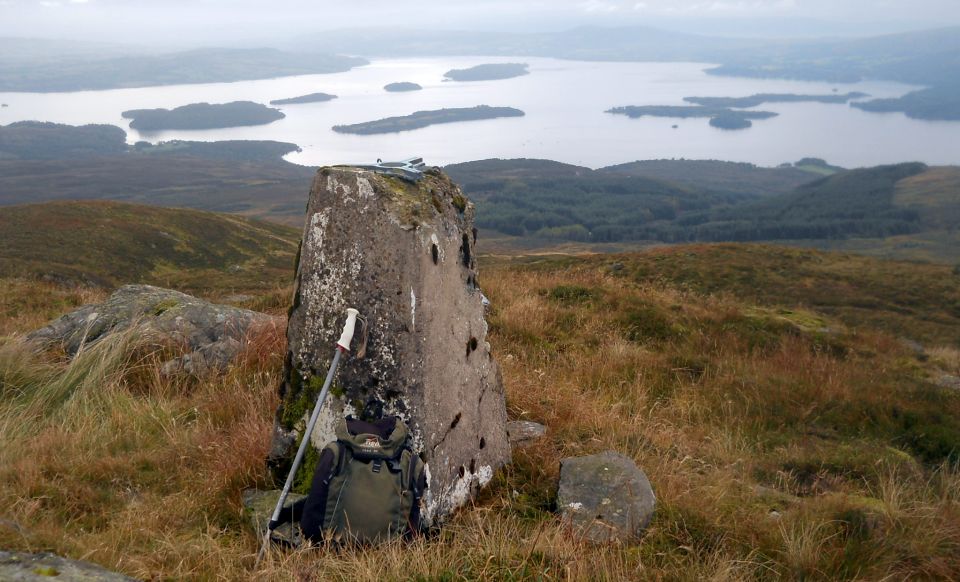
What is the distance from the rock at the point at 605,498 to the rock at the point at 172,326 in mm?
3915

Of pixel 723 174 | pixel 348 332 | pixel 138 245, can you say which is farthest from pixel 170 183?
pixel 348 332

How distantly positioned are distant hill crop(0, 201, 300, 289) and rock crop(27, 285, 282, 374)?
2851cm

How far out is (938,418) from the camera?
25.1ft

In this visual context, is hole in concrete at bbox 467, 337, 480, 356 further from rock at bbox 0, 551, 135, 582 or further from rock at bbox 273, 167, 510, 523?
rock at bbox 0, 551, 135, 582

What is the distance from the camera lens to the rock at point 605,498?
12.7 feet

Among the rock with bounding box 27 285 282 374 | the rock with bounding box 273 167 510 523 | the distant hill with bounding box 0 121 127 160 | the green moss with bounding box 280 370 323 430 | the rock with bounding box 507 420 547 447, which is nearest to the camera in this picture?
the rock with bounding box 273 167 510 523

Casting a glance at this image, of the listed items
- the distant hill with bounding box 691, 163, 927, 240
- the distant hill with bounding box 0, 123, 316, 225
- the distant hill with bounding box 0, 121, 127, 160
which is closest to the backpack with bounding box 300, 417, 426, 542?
the distant hill with bounding box 0, 123, 316, 225

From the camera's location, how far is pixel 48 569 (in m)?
2.82

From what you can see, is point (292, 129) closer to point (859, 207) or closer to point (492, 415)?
point (859, 207)

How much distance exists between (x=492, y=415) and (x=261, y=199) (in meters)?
147

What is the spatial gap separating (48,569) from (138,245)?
5601cm

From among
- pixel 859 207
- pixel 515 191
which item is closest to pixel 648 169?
pixel 515 191

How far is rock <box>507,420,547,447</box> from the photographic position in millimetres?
5184

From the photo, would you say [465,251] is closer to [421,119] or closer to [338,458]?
[338,458]
